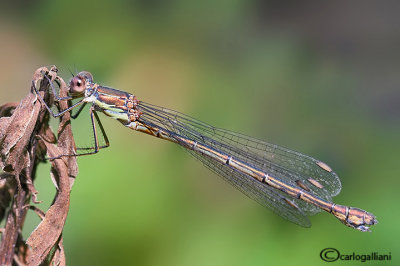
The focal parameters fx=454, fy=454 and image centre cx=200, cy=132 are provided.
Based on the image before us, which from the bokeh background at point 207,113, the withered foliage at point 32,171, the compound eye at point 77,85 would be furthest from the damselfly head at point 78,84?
the withered foliage at point 32,171

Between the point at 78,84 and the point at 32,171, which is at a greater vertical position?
the point at 78,84

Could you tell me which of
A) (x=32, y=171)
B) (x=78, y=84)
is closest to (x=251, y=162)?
(x=78, y=84)

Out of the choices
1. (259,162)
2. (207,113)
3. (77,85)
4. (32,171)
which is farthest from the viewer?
(207,113)

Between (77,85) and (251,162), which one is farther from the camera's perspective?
(251,162)

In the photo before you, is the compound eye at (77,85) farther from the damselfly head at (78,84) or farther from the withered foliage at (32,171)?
the withered foliage at (32,171)

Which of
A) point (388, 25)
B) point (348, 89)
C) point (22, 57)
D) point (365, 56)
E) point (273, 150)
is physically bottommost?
point (273, 150)

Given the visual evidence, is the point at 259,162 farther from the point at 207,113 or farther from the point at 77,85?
the point at 77,85

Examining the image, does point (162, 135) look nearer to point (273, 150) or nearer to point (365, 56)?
point (273, 150)

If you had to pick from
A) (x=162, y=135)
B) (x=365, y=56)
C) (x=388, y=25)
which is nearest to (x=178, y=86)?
(x=162, y=135)
